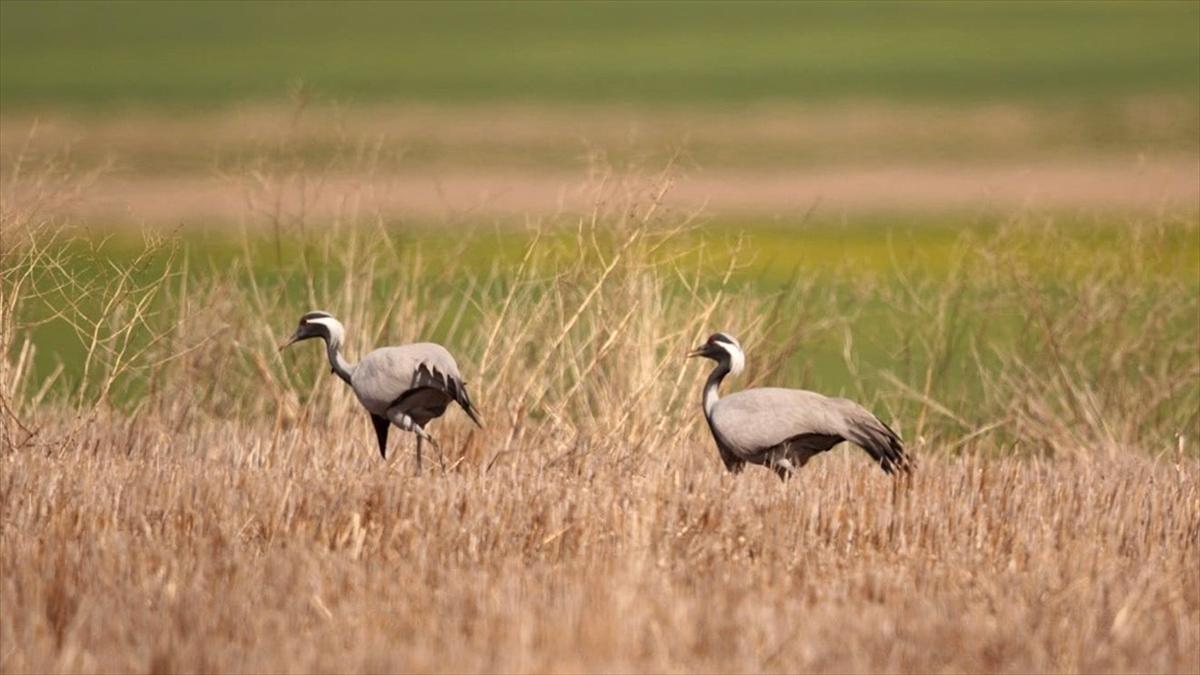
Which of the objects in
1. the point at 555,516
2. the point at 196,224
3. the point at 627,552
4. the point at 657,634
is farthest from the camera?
the point at 196,224

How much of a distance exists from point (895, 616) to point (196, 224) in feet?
55.7

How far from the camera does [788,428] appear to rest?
8758 millimetres

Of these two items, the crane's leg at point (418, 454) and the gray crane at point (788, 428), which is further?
the crane's leg at point (418, 454)

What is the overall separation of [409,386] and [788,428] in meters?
1.68

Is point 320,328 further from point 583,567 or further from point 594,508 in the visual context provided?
point 583,567

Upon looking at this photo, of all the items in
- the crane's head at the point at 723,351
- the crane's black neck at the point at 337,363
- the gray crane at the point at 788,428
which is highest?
the crane's black neck at the point at 337,363

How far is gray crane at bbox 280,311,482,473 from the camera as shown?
8891 mm

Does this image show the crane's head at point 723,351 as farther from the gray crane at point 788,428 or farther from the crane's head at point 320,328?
the crane's head at point 320,328

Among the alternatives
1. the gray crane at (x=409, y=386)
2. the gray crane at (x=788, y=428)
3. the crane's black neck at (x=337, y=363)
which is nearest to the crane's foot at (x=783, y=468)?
the gray crane at (x=788, y=428)

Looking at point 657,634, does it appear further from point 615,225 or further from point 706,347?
point 615,225

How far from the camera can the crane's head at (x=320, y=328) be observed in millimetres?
9688

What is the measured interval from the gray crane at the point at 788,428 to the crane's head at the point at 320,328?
1.87 meters

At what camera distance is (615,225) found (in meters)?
10.5

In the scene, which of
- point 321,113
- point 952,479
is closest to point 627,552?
point 952,479
